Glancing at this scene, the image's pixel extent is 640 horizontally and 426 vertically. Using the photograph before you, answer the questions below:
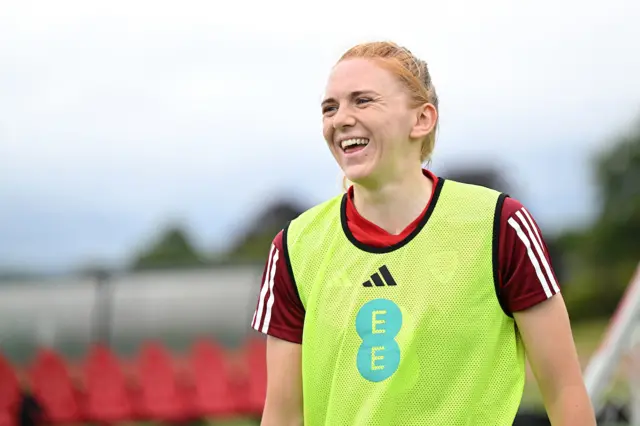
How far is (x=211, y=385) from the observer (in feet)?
38.0

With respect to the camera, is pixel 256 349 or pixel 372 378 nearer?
pixel 372 378

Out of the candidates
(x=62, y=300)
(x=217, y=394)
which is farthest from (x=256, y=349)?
(x=62, y=300)

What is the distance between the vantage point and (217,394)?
454 inches

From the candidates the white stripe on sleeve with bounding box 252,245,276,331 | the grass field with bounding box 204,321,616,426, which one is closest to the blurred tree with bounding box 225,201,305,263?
the grass field with bounding box 204,321,616,426

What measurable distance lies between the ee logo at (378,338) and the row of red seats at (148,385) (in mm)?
8351

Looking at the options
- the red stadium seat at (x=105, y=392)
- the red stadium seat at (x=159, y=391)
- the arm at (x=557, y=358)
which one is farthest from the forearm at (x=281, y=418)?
the red stadium seat at (x=159, y=391)

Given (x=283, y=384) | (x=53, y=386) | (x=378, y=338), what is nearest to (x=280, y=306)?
(x=283, y=384)

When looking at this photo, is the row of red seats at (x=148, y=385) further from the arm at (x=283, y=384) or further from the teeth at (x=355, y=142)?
the teeth at (x=355, y=142)

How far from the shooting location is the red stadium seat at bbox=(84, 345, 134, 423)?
427 inches

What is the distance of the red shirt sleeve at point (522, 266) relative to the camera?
8.29ft

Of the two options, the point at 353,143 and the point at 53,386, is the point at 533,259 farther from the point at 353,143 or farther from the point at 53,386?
the point at 53,386

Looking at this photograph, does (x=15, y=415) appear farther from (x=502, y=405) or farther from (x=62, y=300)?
(x=502, y=405)

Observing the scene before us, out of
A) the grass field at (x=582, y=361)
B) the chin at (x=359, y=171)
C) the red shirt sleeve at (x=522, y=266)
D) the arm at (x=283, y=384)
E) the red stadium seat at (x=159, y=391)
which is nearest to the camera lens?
the red shirt sleeve at (x=522, y=266)

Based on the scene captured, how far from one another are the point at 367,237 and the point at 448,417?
0.50m
